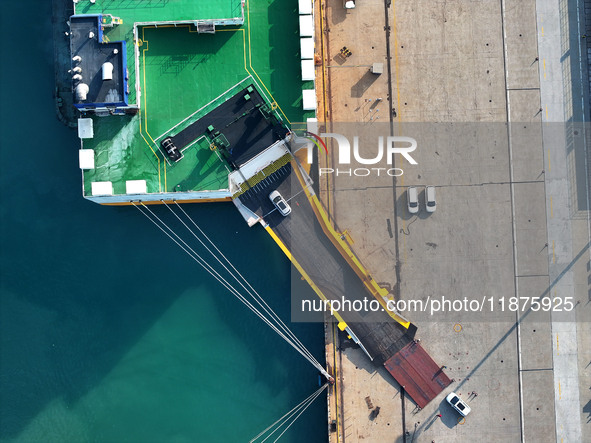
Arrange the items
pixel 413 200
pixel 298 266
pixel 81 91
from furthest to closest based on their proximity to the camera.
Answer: pixel 413 200 < pixel 298 266 < pixel 81 91

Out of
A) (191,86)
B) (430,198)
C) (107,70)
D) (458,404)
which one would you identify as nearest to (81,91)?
(107,70)

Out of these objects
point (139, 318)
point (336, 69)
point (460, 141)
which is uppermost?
point (336, 69)

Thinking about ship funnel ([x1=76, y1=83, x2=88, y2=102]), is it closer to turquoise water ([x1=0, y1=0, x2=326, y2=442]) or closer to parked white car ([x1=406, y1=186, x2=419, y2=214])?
turquoise water ([x1=0, y1=0, x2=326, y2=442])

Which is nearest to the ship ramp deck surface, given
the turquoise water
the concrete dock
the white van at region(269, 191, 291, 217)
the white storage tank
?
the white van at region(269, 191, 291, 217)

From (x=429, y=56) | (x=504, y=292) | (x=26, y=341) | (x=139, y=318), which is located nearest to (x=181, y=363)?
(x=139, y=318)

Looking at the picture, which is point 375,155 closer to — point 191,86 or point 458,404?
point 191,86

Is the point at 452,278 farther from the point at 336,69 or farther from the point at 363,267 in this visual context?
the point at 336,69

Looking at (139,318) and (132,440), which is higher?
(139,318)
